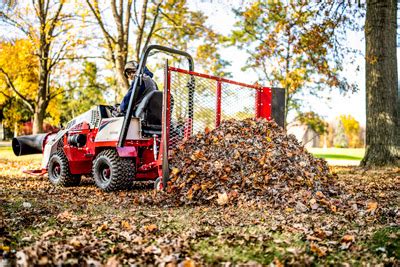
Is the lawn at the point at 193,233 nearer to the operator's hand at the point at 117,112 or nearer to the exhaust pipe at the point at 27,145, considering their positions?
the operator's hand at the point at 117,112

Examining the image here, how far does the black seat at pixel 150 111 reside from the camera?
7379 mm

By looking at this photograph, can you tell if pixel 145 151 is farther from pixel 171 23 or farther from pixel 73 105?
pixel 73 105

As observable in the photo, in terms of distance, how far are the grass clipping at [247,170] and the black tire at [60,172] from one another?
8.74ft

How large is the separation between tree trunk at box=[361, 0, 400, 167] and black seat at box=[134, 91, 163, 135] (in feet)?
19.0

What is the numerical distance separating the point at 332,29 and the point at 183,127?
22.3 feet

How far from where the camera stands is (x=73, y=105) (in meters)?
44.9

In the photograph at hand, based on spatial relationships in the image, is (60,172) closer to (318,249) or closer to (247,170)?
(247,170)

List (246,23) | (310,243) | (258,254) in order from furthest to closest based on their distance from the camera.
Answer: (246,23)
(310,243)
(258,254)

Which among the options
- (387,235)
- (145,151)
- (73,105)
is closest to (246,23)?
(145,151)

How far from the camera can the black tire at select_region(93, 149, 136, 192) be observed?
7305 mm

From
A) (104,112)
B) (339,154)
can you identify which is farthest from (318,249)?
(339,154)

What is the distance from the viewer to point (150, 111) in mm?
7453

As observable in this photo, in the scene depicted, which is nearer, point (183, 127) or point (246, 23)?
point (183, 127)

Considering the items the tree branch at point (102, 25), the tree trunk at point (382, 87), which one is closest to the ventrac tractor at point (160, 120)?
the tree trunk at point (382, 87)
